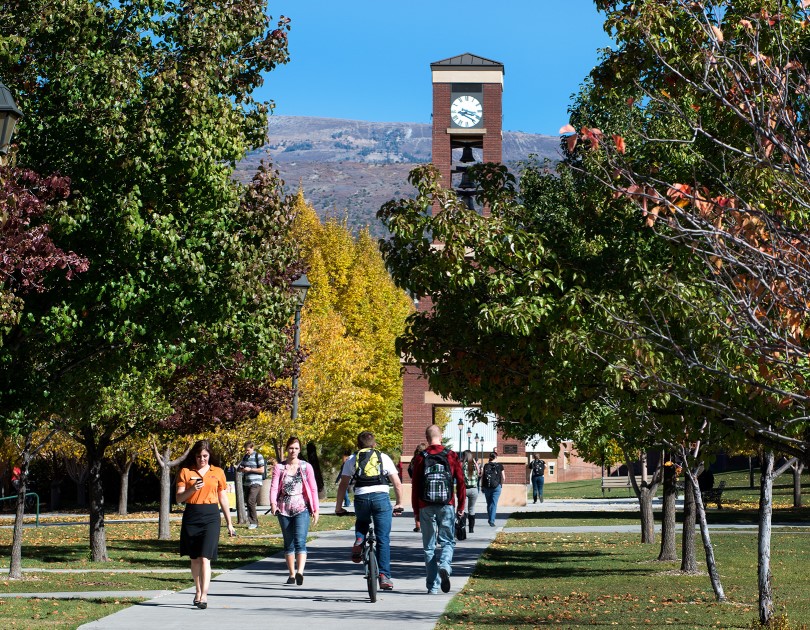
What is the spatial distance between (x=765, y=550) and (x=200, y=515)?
19.8ft

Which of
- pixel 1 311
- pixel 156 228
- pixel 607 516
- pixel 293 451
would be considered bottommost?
pixel 607 516

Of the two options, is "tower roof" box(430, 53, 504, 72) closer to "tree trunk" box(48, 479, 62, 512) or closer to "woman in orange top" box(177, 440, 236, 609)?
"tree trunk" box(48, 479, 62, 512)

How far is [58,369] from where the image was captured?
53.6 feet

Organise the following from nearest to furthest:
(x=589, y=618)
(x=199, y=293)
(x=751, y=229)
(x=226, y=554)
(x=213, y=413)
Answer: (x=751, y=229)
(x=589, y=618)
(x=199, y=293)
(x=226, y=554)
(x=213, y=413)

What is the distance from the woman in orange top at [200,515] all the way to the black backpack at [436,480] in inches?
90.6

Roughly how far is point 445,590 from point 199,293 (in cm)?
470

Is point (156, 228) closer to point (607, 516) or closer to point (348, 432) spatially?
point (607, 516)

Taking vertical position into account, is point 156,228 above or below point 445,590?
above

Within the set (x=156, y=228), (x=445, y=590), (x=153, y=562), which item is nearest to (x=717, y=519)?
(x=153, y=562)

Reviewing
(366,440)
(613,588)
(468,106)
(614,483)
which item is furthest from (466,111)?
(614,483)

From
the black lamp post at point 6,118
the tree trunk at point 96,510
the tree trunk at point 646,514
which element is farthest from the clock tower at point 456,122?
the black lamp post at point 6,118

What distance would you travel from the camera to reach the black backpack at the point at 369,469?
559 inches

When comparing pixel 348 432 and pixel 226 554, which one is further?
pixel 348 432

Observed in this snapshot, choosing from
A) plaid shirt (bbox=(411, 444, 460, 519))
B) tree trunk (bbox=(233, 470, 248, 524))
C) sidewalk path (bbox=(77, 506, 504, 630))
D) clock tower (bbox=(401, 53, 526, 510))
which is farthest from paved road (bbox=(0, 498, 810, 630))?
clock tower (bbox=(401, 53, 526, 510))
